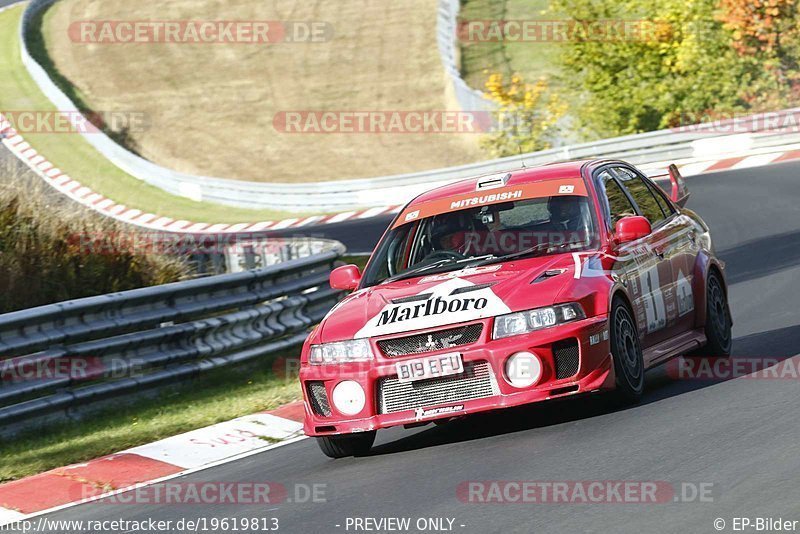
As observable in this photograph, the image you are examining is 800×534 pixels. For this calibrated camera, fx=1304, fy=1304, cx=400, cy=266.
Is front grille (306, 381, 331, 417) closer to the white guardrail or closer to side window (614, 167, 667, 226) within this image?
side window (614, 167, 667, 226)

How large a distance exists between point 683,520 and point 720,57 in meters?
28.5

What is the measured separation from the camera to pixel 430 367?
7.30 metres

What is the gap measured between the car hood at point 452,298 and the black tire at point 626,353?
1.35ft

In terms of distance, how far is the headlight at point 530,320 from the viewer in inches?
285

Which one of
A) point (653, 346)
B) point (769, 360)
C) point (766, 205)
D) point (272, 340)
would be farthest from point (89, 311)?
point (766, 205)

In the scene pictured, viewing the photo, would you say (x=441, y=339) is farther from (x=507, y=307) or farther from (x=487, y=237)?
(x=487, y=237)

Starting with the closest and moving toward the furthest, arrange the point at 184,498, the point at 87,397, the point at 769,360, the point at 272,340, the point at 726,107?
the point at 184,498
the point at 769,360
the point at 87,397
the point at 272,340
the point at 726,107

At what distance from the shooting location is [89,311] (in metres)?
10.0

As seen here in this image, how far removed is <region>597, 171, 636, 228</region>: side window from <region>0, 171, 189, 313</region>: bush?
18.9 feet

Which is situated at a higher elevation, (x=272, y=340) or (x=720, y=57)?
(x=720, y=57)

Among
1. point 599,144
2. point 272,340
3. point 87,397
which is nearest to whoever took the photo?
point 87,397

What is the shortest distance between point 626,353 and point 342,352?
1.69 metres

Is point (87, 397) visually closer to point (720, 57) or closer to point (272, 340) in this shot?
point (272, 340)

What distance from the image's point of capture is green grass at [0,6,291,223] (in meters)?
31.5
